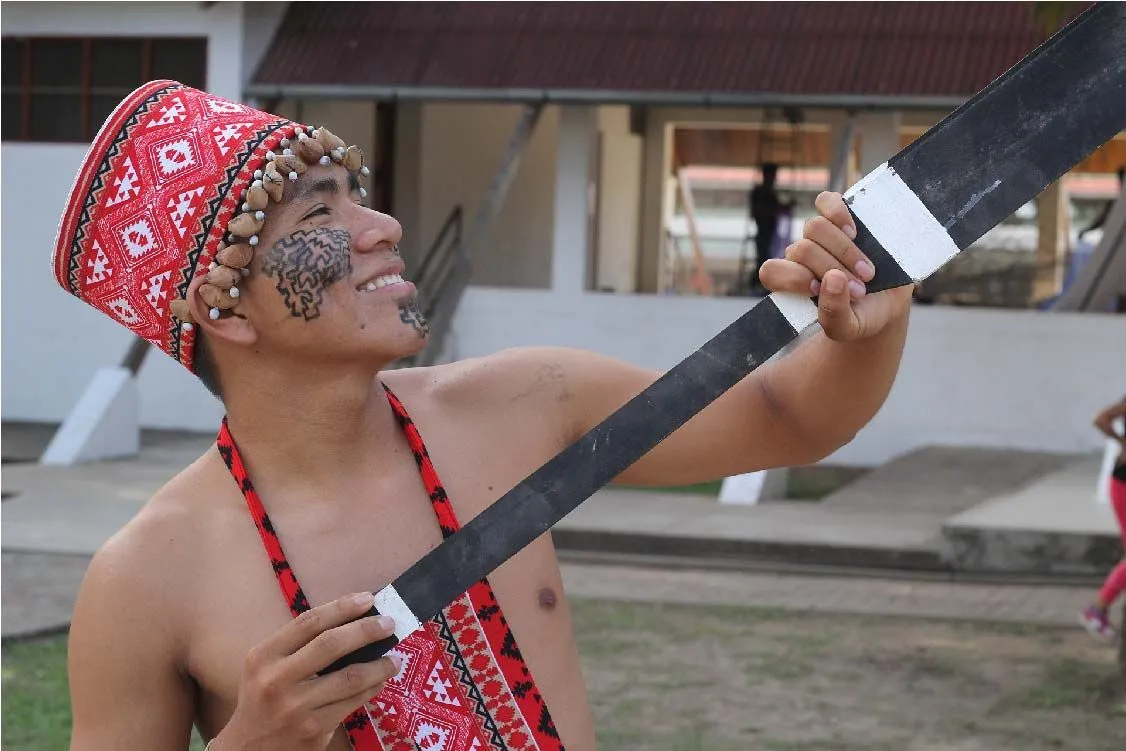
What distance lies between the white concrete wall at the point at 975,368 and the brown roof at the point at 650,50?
2.08 metres

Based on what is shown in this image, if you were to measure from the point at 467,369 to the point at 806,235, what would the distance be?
806 mm

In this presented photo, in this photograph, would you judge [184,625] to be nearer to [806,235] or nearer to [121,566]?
[121,566]

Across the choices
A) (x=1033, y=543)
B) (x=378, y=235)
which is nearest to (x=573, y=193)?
(x=1033, y=543)

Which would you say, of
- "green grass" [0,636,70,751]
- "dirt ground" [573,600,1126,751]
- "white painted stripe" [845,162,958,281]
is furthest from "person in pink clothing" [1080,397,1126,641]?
"white painted stripe" [845,162,958,281]

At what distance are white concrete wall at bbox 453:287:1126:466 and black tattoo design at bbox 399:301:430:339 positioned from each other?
1210 centimetres

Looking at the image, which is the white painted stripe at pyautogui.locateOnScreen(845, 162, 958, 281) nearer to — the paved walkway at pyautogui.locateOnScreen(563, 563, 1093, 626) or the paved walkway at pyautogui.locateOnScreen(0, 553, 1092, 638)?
the paved walkway at pyautogui.locateOnScreen(0, 553, 1092, 638)

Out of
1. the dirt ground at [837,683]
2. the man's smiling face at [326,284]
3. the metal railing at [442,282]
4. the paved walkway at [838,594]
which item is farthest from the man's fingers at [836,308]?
the metal railing at [442,282]

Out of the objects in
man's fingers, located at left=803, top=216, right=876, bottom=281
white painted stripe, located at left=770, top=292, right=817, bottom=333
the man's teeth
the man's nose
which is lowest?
the man's teeth

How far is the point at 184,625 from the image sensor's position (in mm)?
2088

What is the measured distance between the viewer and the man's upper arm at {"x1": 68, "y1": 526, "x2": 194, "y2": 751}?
6.67 ft

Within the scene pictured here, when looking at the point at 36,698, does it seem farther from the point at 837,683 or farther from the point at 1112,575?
the point at 1112,575

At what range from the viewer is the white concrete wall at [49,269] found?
16.2 meters

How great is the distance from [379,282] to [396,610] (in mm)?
549

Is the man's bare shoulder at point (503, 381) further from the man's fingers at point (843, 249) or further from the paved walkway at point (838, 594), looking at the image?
the paved walkway at point (838, 594)
